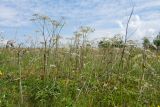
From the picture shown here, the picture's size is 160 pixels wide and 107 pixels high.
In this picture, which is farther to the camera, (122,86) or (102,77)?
(102,77)

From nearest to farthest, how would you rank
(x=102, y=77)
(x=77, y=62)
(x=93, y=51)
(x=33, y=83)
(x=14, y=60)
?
(x=33, y=83) < (x=102, y=77) < (x=77, y=62) < (x=14, y=60) < (x=93, y=51)

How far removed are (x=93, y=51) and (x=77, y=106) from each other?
3781 millimetres

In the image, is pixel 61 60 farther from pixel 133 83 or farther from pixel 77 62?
pixel 133 83

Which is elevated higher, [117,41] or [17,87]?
[117,41]

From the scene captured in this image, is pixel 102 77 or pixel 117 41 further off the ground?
pixel 117 41

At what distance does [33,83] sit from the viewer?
5.17 meters

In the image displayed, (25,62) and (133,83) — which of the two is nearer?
(133,83)

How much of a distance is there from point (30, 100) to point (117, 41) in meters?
1.41

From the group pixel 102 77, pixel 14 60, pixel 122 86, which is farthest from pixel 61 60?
pixel 122 86

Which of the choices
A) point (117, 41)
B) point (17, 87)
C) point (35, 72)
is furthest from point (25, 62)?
point (117, 41)

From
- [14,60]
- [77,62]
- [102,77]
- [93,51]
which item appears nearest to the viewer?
[102,77]

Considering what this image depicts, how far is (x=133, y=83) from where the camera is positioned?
5797 mm

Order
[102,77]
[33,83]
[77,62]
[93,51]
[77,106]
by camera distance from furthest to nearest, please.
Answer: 1. [93,51]
2. [77,62]
3. [102,77]
4. [33,83]
5. [77,106]

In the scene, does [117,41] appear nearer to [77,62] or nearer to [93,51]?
[77,62]
